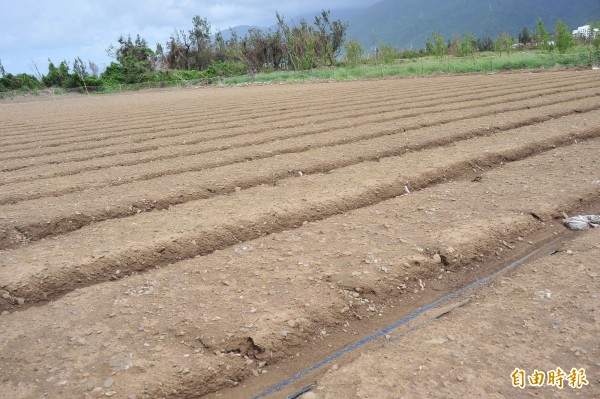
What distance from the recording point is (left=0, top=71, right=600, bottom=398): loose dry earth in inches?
75.0

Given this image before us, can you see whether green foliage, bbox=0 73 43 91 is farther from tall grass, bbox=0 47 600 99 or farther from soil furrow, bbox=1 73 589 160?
soil furrow, bbox=1 73 589 160

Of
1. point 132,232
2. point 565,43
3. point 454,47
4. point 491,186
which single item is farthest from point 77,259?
point 454,47

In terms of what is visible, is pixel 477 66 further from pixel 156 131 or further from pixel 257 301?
pixel 257 301

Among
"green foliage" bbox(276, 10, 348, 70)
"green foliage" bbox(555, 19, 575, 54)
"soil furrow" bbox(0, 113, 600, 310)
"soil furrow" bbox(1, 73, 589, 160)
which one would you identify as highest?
"green foliage" bbox(276, 10, 348, 70)

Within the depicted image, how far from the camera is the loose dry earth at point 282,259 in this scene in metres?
1.90

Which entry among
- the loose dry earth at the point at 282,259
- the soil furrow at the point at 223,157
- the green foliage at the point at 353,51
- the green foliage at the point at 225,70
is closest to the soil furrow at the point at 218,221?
the loose dry earth at the point at 282,259

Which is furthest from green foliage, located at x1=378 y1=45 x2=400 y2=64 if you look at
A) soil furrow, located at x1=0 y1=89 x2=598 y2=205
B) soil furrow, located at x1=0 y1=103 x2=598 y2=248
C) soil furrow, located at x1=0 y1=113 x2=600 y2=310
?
→ soil furrow, located at x1=0 y1=113 x2=600 y2=310

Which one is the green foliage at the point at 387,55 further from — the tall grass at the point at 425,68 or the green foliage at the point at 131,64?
the green foliage at the point at 131,64

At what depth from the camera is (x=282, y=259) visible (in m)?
2.76

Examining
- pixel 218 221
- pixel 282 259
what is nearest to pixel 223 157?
pixel 218 221

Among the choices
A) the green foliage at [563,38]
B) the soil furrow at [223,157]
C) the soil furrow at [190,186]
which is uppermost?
the green foliage at [563,38]

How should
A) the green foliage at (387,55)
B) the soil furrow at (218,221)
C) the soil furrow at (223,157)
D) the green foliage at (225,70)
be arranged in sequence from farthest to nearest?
the green foliage at (225,70)
the green foliage at (387,55)
the soil furrow at (223,157)
the soil furrow at (218,221)

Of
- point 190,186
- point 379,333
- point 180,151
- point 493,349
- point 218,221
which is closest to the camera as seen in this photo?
point 493,349

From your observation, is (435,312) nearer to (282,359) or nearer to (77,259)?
(282,359)
